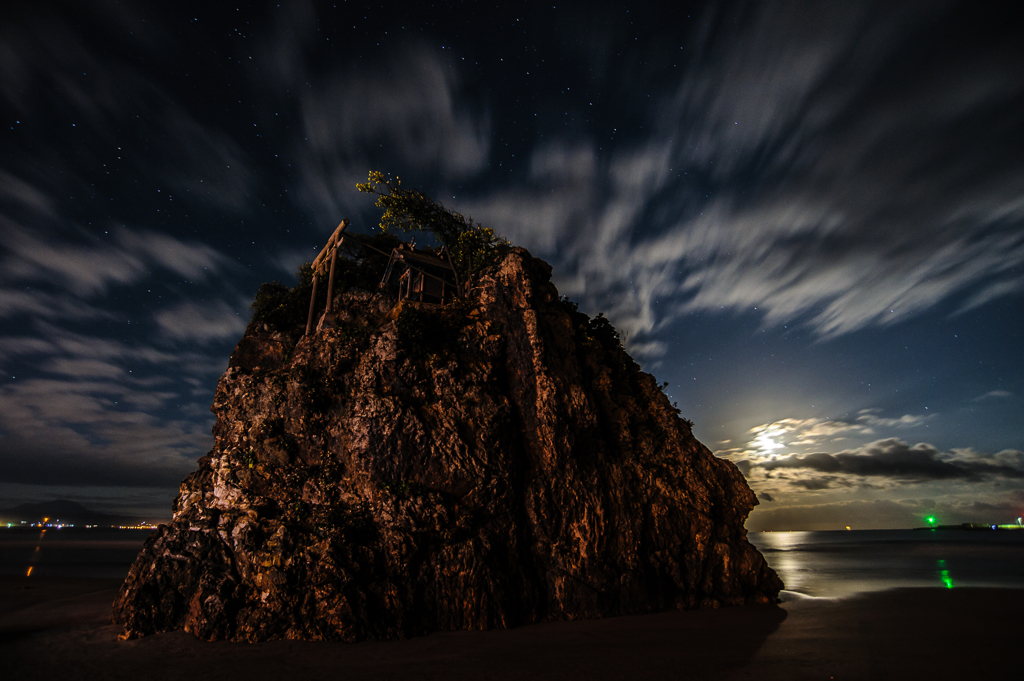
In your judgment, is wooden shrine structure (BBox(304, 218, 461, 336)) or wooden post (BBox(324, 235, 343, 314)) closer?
wooden post (BBox(324, 235, 343, 314))

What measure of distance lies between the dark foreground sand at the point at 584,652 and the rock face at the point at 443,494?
0.78m

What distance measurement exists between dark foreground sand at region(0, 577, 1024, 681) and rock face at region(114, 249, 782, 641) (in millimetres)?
780

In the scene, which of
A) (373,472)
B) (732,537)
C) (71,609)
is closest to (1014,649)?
(732,537)

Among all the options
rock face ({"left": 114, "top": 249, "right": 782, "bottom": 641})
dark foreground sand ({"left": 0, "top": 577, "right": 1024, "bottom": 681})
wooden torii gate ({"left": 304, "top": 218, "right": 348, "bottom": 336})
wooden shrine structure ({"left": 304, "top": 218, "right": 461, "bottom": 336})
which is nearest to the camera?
dark foreground sand ({"left": 0, "top": 577, "right": 1024, "bottom": 681})

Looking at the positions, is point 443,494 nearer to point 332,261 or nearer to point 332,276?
point 332,276

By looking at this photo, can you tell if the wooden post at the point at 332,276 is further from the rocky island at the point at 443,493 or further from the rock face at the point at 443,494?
the rock face at the point at 443,494

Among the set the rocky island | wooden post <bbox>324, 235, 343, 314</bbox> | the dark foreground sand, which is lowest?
the dark foreground sand

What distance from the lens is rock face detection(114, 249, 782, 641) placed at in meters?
11.8

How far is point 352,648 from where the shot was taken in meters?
10.6

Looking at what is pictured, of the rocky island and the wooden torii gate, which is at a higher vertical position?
the wooden torii gate

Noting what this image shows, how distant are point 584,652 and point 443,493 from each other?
18.3 ft

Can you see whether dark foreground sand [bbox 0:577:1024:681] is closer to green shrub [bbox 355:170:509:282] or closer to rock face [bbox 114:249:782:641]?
rock face [bbox 114:249:782:641]

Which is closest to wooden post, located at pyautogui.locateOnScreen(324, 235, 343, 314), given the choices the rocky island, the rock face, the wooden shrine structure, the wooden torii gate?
the wooden torii gate

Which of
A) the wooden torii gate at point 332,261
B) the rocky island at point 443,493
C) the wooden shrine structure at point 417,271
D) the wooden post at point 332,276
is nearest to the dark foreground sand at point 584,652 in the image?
the rocky island at point 443,493
